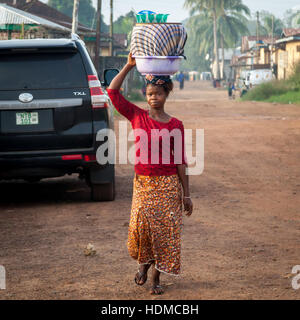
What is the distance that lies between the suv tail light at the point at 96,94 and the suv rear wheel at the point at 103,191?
1.01 meters

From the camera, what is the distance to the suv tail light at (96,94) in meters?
7.66

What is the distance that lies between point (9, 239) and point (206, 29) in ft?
296

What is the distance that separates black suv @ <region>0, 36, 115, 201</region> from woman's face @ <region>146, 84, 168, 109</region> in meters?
3.06

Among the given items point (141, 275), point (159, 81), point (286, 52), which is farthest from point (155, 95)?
point (286, 52)

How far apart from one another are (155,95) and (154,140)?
310 mm

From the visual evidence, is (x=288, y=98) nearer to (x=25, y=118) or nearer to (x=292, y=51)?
(x=292, y=51)

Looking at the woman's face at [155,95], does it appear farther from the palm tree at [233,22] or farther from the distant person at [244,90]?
the palm tree at [233,22]

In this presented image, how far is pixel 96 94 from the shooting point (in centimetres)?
769

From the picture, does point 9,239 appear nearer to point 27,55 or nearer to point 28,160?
point 28,160

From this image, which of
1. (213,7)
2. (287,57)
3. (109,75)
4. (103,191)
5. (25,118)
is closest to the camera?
(109,75)

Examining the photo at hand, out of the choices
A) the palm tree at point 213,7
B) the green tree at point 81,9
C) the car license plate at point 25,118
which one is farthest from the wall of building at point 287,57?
the green tree at point 81,9

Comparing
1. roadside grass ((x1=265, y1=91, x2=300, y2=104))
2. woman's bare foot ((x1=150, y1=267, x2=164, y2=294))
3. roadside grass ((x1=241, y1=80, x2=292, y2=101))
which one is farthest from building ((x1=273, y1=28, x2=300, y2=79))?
woman's bare foot ((x1=150, y1=267, x2=164, y2=294))

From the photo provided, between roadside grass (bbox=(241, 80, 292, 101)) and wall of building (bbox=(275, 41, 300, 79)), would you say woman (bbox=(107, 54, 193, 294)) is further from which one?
wall of building (bbox=(275, 41, 300, 79))
